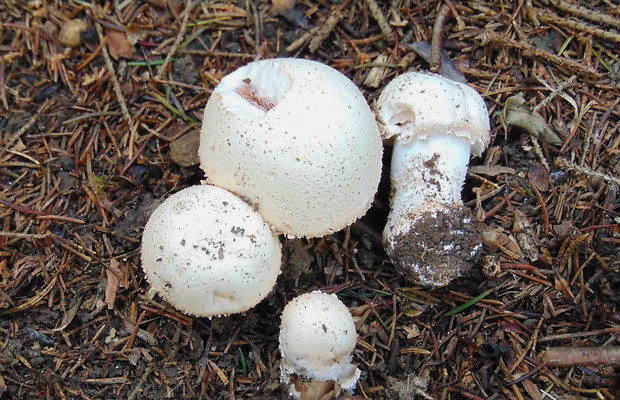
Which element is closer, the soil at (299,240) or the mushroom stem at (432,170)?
the soil at (299,240)

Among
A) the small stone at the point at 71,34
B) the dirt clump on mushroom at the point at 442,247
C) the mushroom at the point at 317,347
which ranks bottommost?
the mushroom at the point at 317,347

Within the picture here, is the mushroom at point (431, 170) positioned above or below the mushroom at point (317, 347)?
above

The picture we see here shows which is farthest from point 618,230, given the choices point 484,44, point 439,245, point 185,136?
point 185,136

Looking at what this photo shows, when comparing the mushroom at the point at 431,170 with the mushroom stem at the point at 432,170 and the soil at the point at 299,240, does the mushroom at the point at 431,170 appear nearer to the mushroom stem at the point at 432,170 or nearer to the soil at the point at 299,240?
the mushroom stem at the point at 432,170

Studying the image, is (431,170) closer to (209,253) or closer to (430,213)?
(430,213)

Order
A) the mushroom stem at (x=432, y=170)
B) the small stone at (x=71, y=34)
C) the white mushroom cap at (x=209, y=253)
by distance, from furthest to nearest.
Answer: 1. the small stone at (x=71, y=34)
2. the mushroom stem at (x=432, y=170)
3. the white mushroom cap at (x=209, y=253)

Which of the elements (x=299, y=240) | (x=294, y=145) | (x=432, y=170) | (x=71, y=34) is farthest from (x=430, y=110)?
(x=71, y=34)

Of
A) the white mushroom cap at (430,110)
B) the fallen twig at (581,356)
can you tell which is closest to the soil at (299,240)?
the fallen twig at (581,356)

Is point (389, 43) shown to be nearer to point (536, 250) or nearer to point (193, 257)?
point (536, 250)
